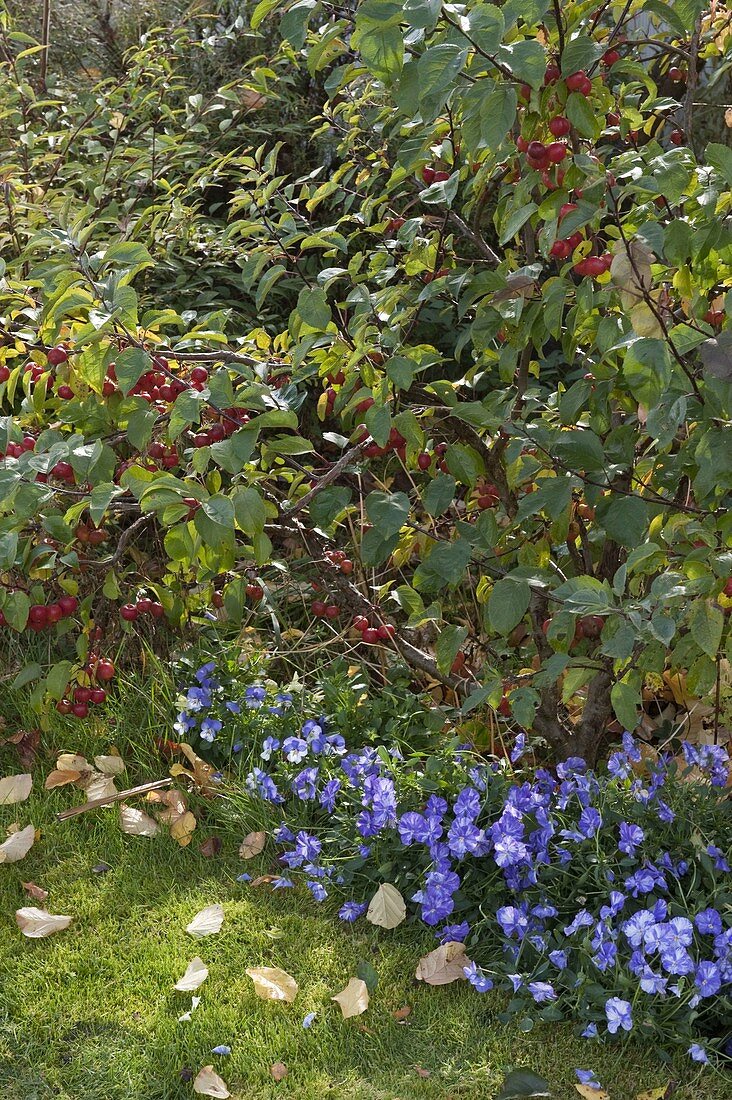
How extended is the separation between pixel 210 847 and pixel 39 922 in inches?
16.1

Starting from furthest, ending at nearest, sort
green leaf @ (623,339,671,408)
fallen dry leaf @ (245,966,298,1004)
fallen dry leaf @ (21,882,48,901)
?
1. fallen dry leaf @ (21,882,48,901)
2. fallen dry leaf @ (245,966,298,1004)
3. green leaf @ (623,339,671,408)

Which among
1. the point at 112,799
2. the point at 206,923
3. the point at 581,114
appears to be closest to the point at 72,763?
the point at 112,799

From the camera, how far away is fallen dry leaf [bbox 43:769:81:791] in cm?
268

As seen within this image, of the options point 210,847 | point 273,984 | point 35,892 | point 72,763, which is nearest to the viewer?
point 273,984

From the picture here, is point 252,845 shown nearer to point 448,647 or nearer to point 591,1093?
point 448,647

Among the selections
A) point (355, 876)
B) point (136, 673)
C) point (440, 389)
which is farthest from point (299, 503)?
point (136, 673)

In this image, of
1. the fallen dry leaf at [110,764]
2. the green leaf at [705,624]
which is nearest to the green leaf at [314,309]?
the green leaf at [705,624]

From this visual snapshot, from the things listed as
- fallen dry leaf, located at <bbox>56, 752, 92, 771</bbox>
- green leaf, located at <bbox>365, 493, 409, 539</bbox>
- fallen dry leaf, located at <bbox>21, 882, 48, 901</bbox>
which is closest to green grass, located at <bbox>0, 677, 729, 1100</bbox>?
fallen dry leaf, located at <bbox>21, 882, 48, 901</bbox>

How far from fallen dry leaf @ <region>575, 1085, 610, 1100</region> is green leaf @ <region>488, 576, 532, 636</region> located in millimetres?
793

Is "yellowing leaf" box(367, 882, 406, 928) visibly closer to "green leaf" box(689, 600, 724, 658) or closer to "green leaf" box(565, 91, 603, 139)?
"green leaf" box(689, 600, 724, 658)

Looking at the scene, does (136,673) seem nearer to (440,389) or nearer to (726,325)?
(440,389)

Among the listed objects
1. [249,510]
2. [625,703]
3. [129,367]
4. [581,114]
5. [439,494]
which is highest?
[581,114]

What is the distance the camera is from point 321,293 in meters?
2.14

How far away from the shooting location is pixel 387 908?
220 centimetres
